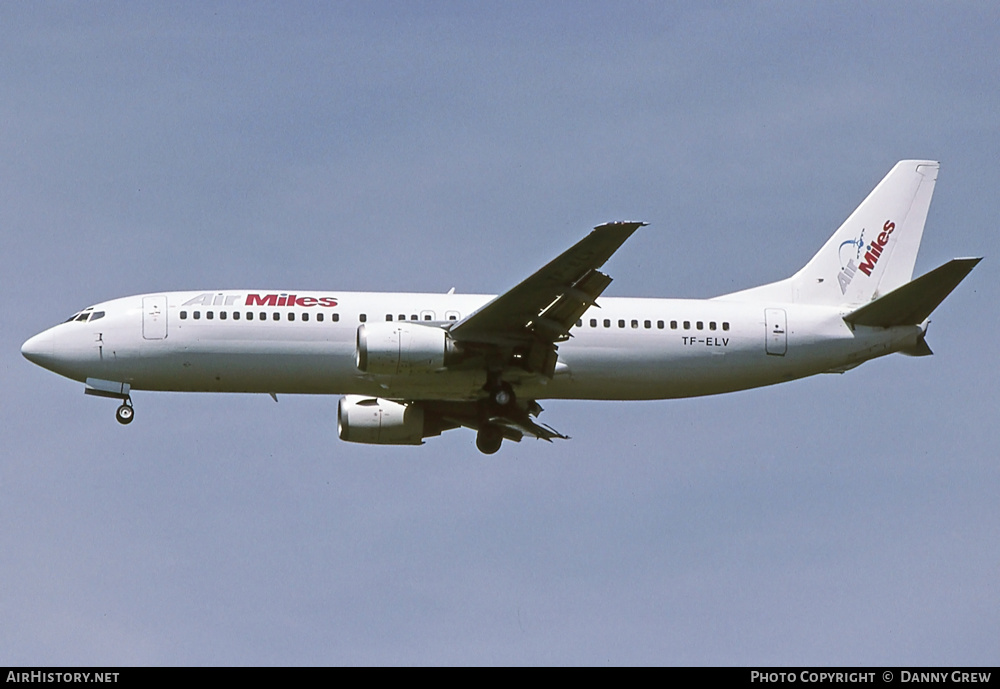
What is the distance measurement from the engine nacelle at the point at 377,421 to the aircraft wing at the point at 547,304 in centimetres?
503

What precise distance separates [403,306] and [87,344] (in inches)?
342

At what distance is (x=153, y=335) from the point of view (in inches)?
1699

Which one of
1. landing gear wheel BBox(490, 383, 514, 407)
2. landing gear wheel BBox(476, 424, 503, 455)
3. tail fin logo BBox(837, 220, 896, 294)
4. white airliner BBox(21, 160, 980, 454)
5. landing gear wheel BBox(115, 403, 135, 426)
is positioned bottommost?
landing gear wheel BBox(476, 424, 503, 455)

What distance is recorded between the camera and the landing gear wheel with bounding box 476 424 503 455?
46.2 metres

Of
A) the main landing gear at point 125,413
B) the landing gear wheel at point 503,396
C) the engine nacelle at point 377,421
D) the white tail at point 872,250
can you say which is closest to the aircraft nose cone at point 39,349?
the main landing gear at point 125,413

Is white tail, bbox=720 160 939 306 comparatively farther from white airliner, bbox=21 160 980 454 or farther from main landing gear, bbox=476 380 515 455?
main landing gear, bbox=476 380 515 455

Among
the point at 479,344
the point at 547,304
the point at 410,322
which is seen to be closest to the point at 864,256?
the point at 547,304

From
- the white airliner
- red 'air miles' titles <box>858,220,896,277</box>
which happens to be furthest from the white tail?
the white airliner

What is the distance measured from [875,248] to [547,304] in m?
12.1

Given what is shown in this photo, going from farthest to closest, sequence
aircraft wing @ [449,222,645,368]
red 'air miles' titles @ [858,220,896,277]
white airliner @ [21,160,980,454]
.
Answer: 1. red 'air miles' titles @ [858,220,896,277]
2. white airliner @ [21,160,980,454]
3. aircraft wing @ [449,222,645,368]

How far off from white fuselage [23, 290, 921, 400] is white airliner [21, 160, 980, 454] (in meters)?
0.04

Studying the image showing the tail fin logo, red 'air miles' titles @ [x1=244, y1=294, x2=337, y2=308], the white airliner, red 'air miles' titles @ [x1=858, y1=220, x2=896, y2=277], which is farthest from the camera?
red 'air miles' titles @ [x1=858, y1=220, x2=896, y2=277]

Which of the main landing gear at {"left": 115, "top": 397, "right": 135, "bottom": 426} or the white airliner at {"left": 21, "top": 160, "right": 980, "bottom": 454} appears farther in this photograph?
the main landing gear at {"left": 115, "top": 397, "right": 135, "bottom": 426}
